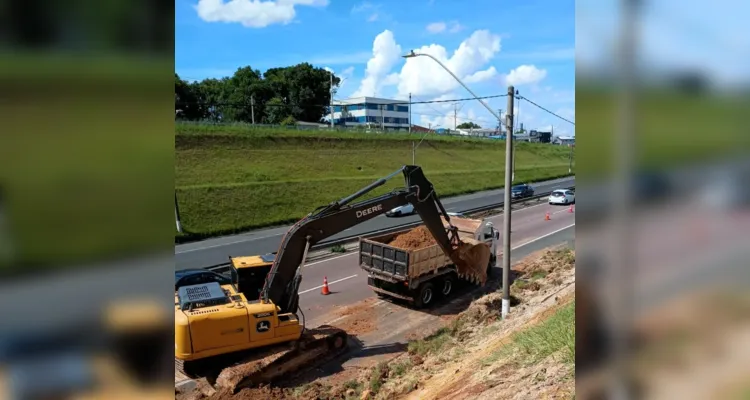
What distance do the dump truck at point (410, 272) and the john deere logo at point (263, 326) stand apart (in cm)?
458

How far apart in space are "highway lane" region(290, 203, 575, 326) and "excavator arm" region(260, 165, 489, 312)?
264cm

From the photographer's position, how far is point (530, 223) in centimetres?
3006

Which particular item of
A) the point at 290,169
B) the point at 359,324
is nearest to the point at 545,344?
A: the point at 359,324

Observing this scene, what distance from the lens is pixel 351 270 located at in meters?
18.8

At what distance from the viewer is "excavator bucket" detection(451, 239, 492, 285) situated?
1516 centimetres

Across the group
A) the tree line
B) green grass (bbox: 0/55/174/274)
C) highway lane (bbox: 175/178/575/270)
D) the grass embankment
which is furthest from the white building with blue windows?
green grass (bbox: 0/55/174/274)

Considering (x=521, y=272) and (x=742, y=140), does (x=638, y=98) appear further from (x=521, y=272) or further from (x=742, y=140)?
(x=521, y=272)

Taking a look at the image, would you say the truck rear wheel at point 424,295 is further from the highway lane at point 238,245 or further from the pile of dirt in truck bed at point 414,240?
the highway lane at point 238,245

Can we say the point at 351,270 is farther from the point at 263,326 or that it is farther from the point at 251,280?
the point at 263,326

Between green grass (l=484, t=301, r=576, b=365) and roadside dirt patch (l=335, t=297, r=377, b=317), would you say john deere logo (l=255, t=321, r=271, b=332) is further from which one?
green grass (l=484, t=301, r=576, b=365)

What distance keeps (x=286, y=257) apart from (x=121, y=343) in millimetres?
10199

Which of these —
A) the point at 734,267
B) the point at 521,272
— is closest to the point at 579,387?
the point at 734,267

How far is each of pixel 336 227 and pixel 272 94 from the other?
71.2 meters

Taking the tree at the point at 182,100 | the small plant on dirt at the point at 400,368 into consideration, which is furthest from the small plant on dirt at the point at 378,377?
the tree at the point at 182,100
